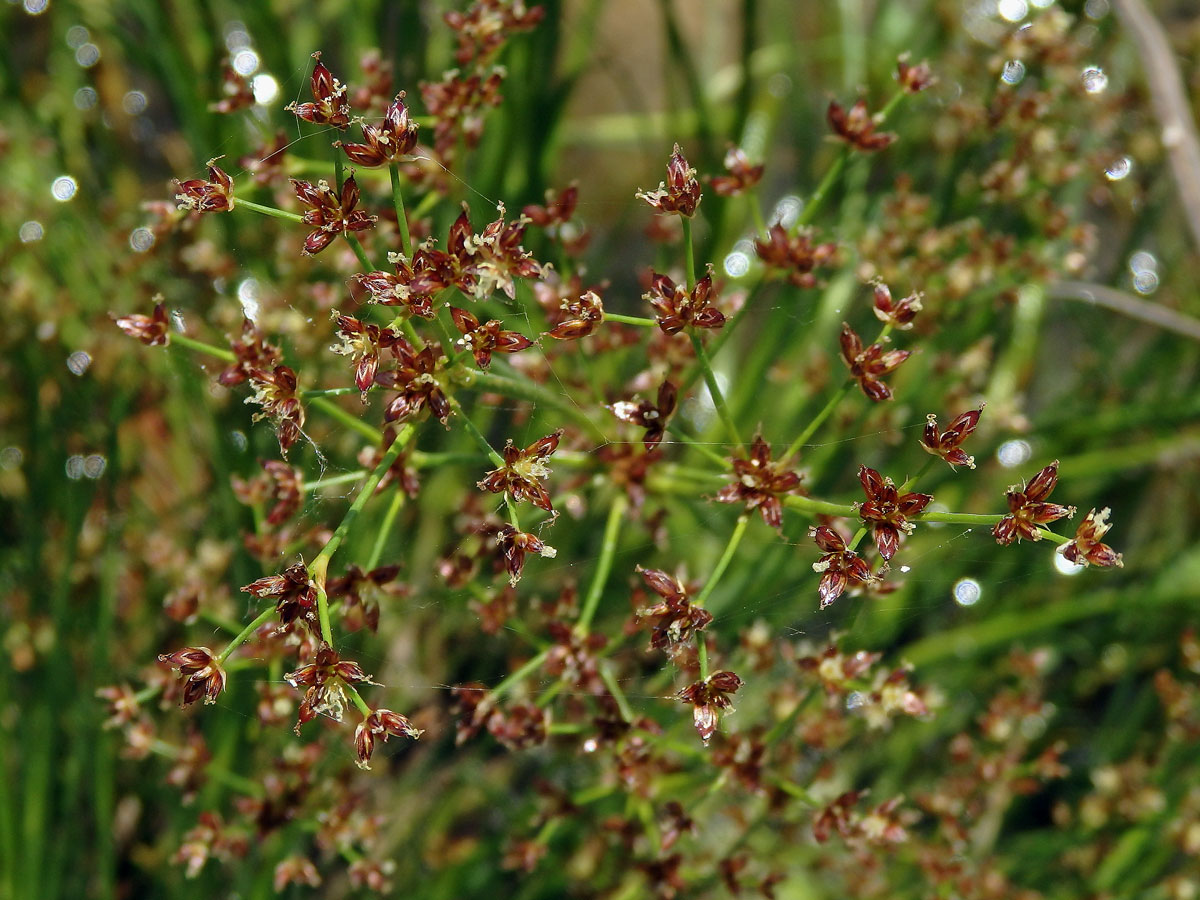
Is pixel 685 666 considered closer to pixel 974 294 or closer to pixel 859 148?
pixel 859 148

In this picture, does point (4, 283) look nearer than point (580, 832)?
No

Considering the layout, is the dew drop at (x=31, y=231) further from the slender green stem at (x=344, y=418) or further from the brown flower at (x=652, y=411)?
the brown flower at (x=652, y=411)

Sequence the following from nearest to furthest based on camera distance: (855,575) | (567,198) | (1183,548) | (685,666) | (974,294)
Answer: (855,575), (685,666), (567,198), (974,294), (1183,548)

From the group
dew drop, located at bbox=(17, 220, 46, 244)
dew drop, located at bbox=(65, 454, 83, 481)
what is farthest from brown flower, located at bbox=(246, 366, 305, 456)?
dew drop, located at bbox=(17, 220, 46, 244)

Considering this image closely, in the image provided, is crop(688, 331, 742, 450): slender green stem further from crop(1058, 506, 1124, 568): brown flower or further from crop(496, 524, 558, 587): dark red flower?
crop(1058, 506, 1124, 568): brown flower

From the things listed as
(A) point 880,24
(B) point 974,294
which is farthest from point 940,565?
(A) point 880,24

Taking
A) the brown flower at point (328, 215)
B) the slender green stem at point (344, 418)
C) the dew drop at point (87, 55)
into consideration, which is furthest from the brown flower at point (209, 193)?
the dew drop at point (87, 55)

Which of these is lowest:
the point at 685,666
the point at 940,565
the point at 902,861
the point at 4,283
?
the point at 902,861
